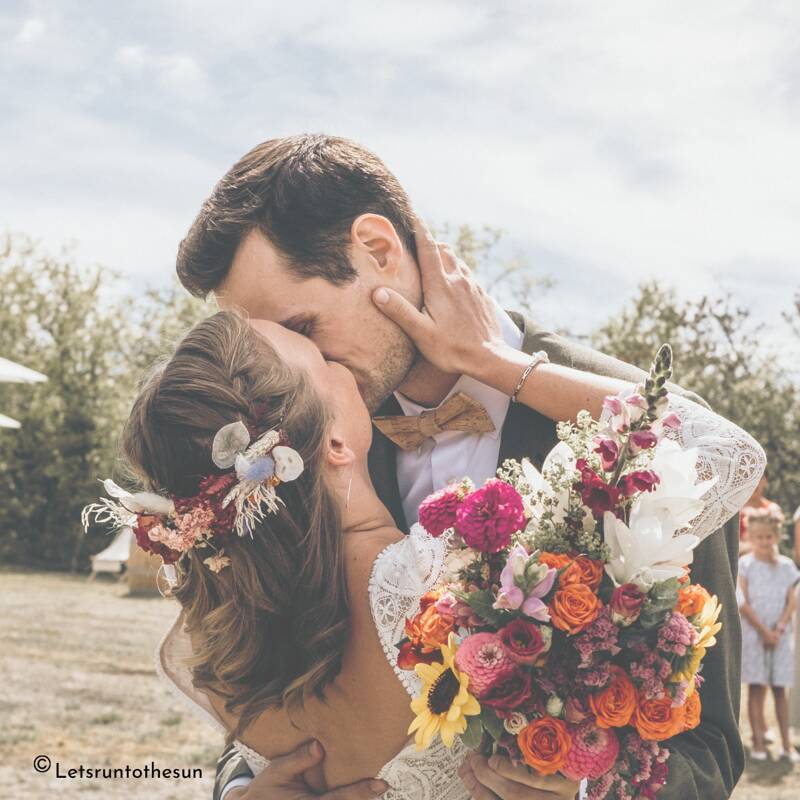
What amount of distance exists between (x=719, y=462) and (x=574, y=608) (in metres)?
0.63

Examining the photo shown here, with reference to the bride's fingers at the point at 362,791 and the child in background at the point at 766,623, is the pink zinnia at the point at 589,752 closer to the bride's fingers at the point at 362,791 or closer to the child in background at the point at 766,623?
the bride's fingers at the point at 362,791

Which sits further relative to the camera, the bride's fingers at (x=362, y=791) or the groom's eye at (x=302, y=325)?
the groom's eye at (x=302, y=325)

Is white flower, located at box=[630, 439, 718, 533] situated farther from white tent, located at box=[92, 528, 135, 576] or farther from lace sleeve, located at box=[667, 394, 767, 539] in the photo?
white tent, located at box=[92, 528, 135, 576]

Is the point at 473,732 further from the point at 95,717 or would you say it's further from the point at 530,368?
the point at 95,717

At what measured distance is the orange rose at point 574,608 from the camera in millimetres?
1958

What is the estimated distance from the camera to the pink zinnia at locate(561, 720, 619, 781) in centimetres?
198

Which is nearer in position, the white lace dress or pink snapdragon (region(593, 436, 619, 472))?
pink snapdragon (region(593, 436, 619, 472))

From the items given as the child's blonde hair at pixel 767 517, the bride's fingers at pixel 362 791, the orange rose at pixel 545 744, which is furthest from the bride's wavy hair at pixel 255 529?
the child's blonde hair at pixel 767 517

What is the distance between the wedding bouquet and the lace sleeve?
0.26 meters

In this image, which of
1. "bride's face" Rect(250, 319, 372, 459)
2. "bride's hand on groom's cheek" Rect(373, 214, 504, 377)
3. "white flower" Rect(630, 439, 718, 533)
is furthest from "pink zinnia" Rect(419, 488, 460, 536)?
"bride's hand on groom's cheek" Rect(373, 214, 504, 377)

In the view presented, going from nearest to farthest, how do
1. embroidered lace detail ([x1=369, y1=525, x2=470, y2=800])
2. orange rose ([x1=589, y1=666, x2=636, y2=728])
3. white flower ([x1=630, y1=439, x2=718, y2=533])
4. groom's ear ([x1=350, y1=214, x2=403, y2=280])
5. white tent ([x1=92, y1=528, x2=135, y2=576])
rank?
orange rose ([x1=589, y1=666, x2=636, y2=728]) → white flower ([x1=630, y1=439, x2=718, y2=533]) → embroidered lace detail ([x1=369, y1=525, x2=470, y2=800]) → groom's ear ([x1=350, y1=214, x2=403, y2=280]) → white tent ([x1=92, y1=528, x2=135, y2=576])

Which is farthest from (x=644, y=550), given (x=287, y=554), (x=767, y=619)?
(x=767, y=619)

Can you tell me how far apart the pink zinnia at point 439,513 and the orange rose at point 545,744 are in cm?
42

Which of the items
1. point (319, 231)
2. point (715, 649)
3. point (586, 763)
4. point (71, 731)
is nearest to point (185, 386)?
point (319, 231)
